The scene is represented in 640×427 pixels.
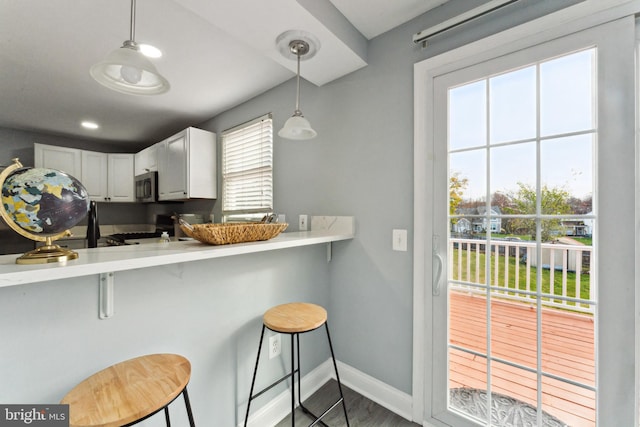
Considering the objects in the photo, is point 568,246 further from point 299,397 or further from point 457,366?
point 299,397

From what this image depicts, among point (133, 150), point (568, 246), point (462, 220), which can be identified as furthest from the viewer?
point (133, 150)

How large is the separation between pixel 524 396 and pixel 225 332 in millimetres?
1519

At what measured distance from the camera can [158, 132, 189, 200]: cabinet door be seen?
2951mm

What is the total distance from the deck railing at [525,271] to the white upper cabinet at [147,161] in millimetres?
3882

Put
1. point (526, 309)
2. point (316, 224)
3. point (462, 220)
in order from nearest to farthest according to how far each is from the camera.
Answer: point (526, 309) < point (462, 220) < point (316, 224)

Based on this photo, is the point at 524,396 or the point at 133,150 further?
the point at 133,150

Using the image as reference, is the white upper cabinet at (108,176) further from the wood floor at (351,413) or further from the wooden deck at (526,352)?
the wooden deck at (526,352)

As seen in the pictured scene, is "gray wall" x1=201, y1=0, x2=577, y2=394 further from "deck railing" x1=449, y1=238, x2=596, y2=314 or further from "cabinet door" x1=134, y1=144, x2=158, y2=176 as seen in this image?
"cabinet door" x1=134, y1=144, x2=158, y2=176

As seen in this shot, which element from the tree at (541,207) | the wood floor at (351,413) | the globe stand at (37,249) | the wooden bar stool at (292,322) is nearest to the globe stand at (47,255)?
the globe stand at (37,249)

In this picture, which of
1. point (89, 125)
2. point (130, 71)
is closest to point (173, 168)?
point (89, 125)

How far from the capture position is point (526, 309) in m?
1.23

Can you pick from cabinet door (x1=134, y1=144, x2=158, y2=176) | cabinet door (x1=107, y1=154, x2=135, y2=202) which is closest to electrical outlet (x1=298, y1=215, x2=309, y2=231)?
cabinet door (x1=134, y1=144, x2=158, y2=176)

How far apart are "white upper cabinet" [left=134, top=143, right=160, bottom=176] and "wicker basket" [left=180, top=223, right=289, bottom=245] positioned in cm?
302

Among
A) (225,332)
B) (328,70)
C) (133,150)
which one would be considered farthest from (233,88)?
(133,150)
